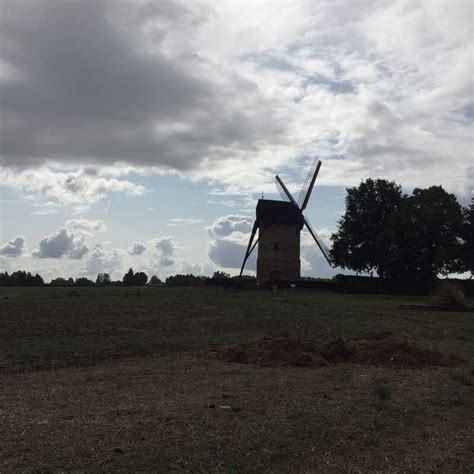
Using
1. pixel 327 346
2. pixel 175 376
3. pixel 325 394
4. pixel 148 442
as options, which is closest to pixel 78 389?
pixel 175 376

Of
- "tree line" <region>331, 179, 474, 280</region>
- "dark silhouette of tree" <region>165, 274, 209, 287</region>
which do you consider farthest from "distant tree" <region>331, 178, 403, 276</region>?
"dark silhouette of tree" <region>165, 274, 209, 287</region>

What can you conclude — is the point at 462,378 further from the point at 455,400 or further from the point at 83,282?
the point at 83,282

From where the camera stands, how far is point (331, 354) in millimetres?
13258

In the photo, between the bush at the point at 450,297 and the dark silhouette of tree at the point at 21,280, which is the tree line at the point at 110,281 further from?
the bush at the point at 450,297

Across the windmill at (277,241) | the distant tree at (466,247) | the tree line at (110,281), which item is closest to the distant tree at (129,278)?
the tree line at (110,281)

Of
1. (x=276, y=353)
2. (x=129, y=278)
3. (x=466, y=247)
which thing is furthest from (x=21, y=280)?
(x=276, y=353)

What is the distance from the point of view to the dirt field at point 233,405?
6141 mm

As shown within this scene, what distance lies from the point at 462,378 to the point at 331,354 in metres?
3.27

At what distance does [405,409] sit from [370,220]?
58.3 metres

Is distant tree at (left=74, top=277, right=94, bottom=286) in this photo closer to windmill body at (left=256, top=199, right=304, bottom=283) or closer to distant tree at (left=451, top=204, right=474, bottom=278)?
windmill body at (left=256, top=199, right=304, bottom=283)

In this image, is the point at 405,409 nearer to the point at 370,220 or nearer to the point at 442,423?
the point at 442,423

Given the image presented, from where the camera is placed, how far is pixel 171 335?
18.3 metres

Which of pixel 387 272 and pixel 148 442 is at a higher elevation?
pixel 387 272

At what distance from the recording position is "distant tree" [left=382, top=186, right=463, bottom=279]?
57.8 metres
